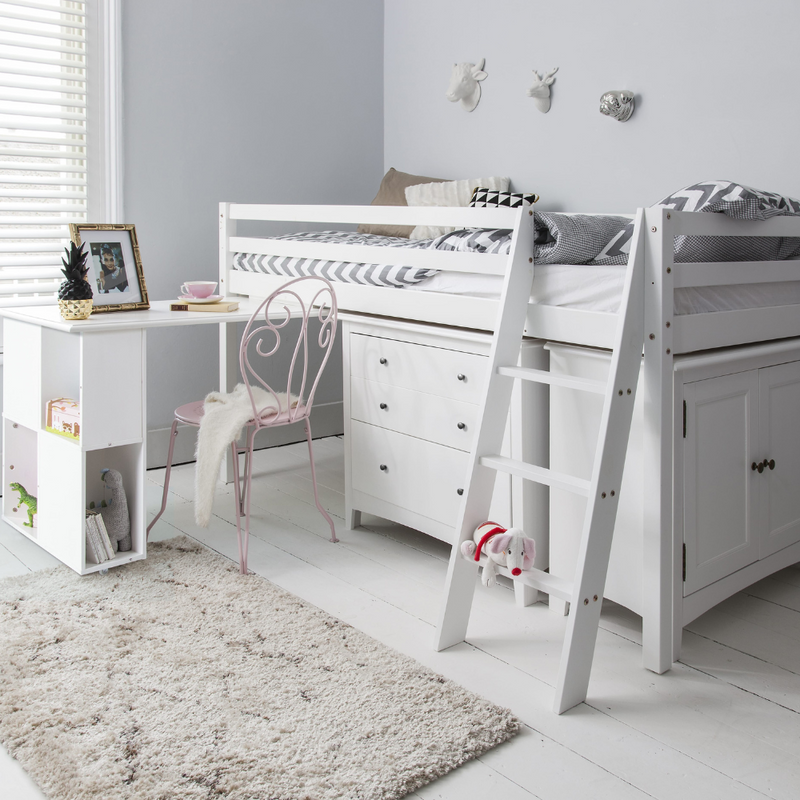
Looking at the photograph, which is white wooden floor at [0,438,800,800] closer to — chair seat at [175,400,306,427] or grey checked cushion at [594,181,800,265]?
chair seat at [175,400,306,427]

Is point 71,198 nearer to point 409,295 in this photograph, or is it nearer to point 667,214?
point 409,295

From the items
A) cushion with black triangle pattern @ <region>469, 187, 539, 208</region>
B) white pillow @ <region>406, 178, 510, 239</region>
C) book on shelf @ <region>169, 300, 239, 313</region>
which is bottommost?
book on shelf @ <region>169, 300, 239, 313</region>

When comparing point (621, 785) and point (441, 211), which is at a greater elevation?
point (441, 211)

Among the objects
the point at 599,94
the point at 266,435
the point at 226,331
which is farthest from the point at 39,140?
the point at 599,94

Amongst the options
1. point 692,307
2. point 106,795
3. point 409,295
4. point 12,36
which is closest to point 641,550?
point 692,307

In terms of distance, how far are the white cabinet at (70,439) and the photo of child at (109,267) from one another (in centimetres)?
19

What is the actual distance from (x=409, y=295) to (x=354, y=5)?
2.07 metres

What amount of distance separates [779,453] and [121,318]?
1.70m

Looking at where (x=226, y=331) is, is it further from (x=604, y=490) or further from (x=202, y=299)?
(x=604, y=490)

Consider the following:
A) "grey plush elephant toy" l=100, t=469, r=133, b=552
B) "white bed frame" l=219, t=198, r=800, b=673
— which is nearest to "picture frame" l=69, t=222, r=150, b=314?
"grey plush elephant toy" l=100, t=469, r=133, b=552

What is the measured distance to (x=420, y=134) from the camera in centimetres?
371

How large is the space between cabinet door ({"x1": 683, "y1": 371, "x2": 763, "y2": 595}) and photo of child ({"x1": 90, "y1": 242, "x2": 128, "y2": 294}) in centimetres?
154

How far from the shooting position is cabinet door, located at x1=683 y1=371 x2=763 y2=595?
1.77 meters

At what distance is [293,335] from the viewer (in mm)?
3590
